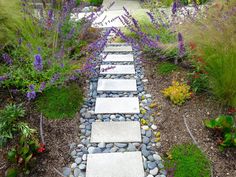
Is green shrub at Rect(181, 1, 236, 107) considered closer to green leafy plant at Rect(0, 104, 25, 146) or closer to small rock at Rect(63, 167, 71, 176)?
small rock at Rect(63, 167, 71, 176)

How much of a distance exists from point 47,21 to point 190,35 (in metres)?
1.67

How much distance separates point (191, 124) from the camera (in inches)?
96.0

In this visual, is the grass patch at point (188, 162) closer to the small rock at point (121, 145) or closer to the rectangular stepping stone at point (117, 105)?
the small rock at point (121, 145)

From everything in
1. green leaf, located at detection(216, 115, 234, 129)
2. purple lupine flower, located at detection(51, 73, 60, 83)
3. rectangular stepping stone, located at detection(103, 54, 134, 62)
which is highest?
purple lupine flower, located at detection(51, 73, 60, 83)

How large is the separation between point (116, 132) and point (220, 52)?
1.22m

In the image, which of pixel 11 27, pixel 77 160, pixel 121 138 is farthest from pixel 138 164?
pixel 11 27

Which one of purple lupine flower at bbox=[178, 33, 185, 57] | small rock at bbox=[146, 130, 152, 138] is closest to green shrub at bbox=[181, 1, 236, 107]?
purple lupine flower at bbox=[178, 33, 185, 57]

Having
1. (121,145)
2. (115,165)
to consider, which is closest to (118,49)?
(121,145)

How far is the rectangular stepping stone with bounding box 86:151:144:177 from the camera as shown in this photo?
6.59ft

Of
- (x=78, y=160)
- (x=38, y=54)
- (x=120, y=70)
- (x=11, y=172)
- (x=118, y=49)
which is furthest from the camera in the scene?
(x=118, y=49)

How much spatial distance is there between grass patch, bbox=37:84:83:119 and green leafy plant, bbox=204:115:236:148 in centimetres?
130

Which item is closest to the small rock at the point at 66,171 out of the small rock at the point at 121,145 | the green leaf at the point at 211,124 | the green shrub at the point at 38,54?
the small rock at the point at 121,145

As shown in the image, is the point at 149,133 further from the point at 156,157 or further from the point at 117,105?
the point at 117,105

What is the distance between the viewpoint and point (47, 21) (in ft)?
10.3
